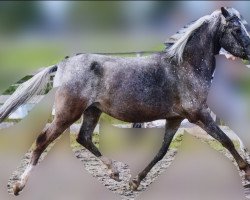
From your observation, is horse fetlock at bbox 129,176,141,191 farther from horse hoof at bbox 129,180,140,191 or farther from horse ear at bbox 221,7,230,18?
horse ear at bbox 221,7,230,18

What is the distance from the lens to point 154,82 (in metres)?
3.10

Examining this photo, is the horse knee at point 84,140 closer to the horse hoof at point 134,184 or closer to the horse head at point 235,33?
the horse hoof at point 134,184

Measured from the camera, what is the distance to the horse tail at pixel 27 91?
10.5 feet

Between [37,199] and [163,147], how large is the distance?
94 cm

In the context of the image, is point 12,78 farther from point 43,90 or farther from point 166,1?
point 166,1

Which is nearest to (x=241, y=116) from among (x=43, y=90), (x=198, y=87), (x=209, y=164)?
(x=209, y=164)

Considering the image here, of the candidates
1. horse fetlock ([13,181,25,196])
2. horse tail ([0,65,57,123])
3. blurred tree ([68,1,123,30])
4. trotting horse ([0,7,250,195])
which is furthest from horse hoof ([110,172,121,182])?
blurred tree ([68,1,123,30])

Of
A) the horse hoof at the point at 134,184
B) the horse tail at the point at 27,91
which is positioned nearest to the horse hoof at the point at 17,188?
the horse tail at the point at 27,91

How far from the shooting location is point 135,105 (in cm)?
310

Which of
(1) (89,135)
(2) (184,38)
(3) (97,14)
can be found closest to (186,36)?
(2) (184,38)

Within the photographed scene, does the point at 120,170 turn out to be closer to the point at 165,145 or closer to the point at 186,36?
the point at 165,145

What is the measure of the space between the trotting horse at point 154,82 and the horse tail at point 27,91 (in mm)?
113

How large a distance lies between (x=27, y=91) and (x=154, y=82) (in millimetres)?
842

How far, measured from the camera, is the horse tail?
3.20 meters
